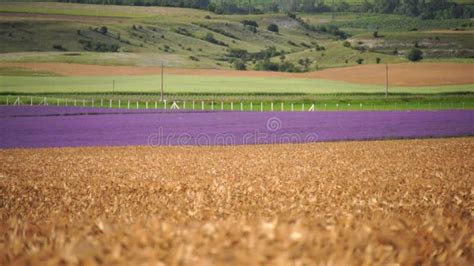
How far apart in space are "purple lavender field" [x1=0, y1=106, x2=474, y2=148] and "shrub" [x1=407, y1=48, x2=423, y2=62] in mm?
57089

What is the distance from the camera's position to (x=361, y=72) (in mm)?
84438

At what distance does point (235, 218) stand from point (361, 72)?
265 feet

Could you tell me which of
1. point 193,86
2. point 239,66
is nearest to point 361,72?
point 193,86

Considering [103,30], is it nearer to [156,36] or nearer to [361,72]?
[156,36]

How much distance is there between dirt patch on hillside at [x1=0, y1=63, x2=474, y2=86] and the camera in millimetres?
74250

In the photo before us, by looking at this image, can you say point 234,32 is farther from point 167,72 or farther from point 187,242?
point 187,242

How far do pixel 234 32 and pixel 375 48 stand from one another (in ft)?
156

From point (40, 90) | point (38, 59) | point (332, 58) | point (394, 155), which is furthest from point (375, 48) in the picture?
point (394, 155)

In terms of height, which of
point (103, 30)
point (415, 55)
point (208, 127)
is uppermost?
point (103, 30)

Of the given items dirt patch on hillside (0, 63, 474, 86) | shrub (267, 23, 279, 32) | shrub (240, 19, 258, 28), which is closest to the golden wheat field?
dirt patch on hillside (0, 63, 474, 86)

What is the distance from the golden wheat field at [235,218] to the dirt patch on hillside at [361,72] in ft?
199

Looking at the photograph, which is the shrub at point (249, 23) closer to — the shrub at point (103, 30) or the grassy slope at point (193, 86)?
the shrub at point (103, 30)

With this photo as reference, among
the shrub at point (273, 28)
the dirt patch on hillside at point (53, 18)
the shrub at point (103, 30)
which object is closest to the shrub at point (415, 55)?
the shrub at point (103, 30)

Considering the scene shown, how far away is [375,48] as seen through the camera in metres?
113
